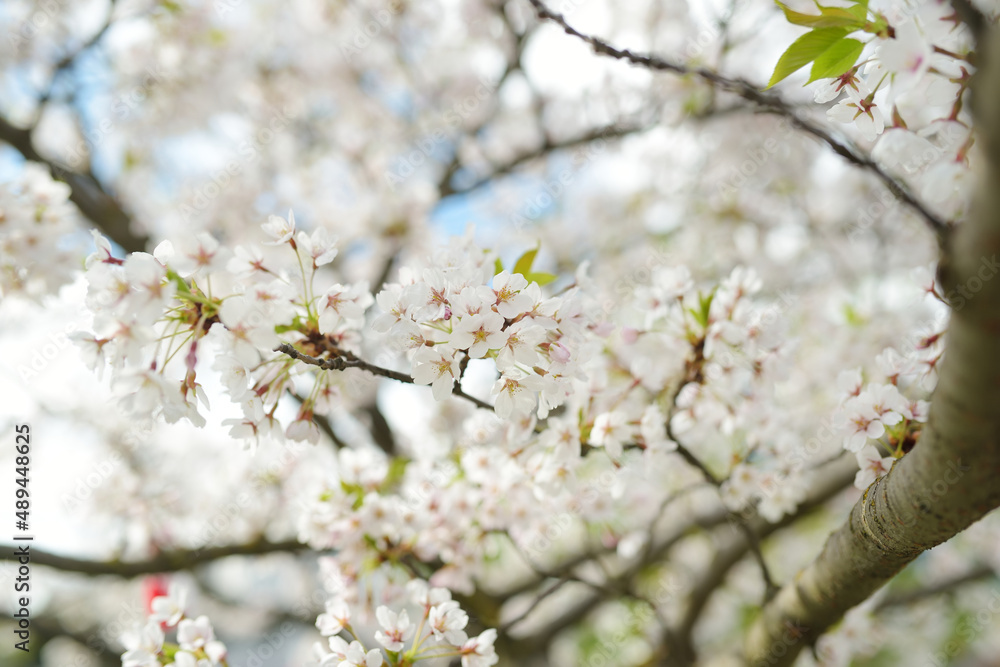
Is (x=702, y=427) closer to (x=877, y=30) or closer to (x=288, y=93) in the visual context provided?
(x=877, y=30)

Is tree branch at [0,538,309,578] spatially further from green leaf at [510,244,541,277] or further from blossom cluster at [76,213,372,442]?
green leaf at [510,244,541,277]

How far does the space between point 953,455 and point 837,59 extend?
0.64m

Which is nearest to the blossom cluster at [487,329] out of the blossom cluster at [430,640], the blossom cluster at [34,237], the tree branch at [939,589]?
the blossom cluster at [430,640]

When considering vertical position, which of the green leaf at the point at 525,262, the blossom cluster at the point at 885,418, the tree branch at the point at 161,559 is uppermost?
the green leaf at the point at 525,262

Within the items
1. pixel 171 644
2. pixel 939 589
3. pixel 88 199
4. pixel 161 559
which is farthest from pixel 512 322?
pixel 939 589

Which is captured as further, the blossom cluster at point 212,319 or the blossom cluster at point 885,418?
the blossom cluster at point 885,418

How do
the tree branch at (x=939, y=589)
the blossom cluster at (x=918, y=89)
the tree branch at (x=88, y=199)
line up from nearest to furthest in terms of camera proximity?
the blossom cluster at (x=918, y=89)
the tree branch at (x=88, y=199)
the tree branch at (x=939, y=589)

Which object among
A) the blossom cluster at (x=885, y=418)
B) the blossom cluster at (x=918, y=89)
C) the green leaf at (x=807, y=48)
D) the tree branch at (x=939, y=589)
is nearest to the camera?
the blossom cluster at (x=918, y=89)

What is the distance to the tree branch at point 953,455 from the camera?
1.63ft

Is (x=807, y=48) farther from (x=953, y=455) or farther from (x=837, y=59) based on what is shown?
(x=953, y=455)

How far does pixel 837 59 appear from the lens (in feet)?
3.03

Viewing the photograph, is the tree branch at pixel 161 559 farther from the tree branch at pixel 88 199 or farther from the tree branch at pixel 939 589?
the tree branch at pixel 939 589

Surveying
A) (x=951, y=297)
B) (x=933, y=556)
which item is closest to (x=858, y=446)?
(x=951, y=297)

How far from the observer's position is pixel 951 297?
0.54m
